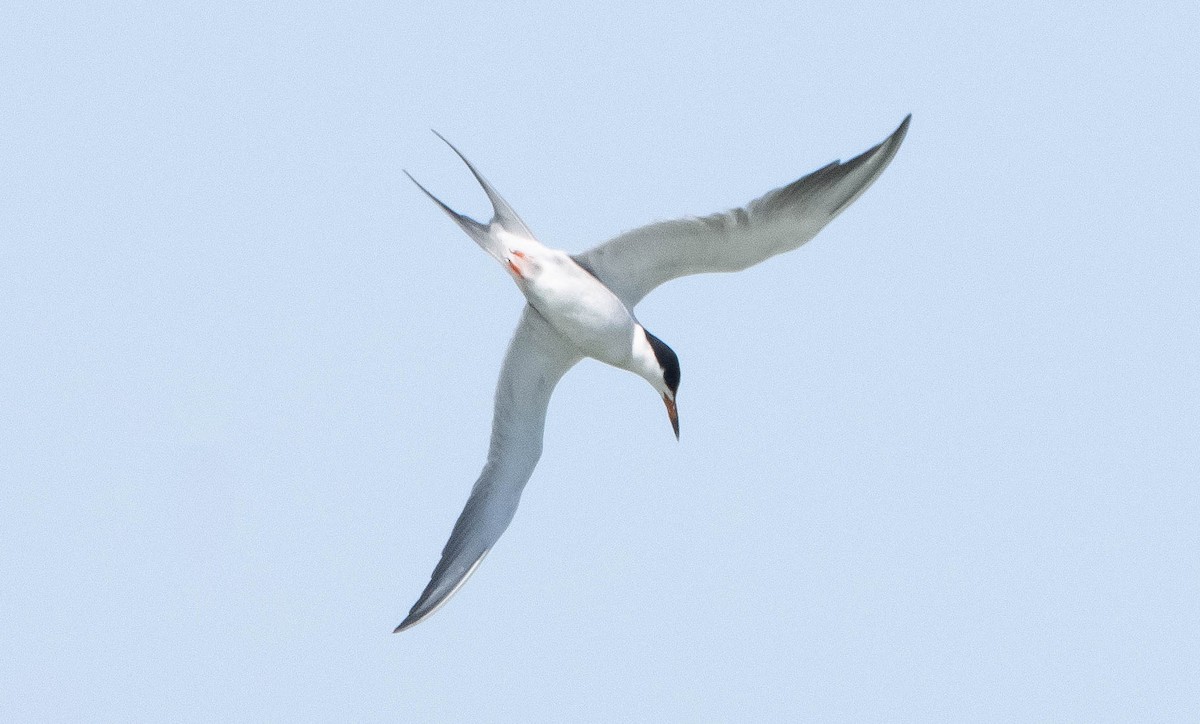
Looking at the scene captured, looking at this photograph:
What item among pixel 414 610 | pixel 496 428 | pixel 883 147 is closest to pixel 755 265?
pixel 883 147

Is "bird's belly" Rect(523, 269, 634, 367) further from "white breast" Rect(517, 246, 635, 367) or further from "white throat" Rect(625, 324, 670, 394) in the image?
"white throat" Rect(625, 324, 670, 394)

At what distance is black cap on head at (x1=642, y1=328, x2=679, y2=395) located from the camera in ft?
28.7

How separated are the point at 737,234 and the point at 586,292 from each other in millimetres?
930

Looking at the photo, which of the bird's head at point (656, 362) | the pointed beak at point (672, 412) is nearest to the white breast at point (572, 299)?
the bird's head at point (656, 362)

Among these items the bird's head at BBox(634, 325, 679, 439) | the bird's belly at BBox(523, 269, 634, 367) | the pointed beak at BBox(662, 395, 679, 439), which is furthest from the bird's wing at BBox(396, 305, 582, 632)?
the pointed beak at BBox(662, 395, 679, 439)

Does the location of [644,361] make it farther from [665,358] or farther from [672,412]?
[672,412]

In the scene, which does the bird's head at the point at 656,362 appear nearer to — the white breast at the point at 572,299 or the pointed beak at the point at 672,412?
the pointed beak at the point at 672,412

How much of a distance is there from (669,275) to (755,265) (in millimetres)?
528

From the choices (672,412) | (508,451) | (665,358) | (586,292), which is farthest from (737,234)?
(508,451)

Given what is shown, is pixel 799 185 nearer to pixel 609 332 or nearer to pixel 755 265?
pixel 755 265

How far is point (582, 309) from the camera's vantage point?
8281 millimetres

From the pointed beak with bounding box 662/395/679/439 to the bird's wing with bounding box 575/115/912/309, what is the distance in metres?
0.71

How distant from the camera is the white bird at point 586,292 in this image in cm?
780

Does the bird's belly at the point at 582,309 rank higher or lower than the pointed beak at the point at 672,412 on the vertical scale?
higher
